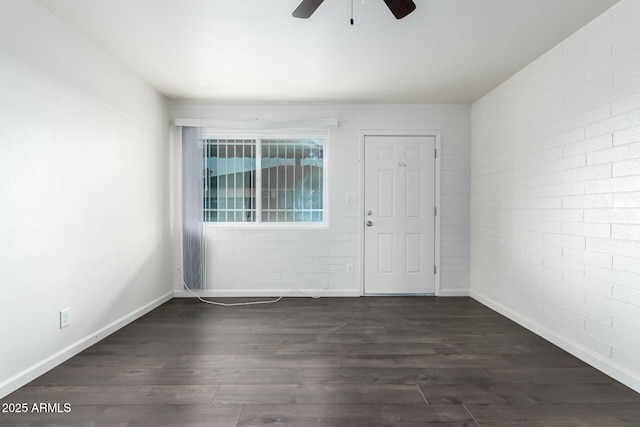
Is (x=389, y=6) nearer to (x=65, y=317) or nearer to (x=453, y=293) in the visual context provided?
(x=65, y=317)

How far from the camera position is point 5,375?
1.86 meters

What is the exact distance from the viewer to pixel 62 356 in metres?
2.27

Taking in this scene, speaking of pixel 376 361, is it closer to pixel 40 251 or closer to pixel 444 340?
pixel 444 340

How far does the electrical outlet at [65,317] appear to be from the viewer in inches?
89.3

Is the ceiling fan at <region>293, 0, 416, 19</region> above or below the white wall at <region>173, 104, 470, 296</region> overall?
above

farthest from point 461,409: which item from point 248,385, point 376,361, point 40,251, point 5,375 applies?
point 40,251

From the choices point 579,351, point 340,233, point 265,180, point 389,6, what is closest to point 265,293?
point 340,233

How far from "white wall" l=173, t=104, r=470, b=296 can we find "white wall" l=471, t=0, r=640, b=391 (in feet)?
1.90

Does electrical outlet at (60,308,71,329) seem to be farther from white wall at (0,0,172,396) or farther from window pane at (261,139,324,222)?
window pane at (261,139,324,222)

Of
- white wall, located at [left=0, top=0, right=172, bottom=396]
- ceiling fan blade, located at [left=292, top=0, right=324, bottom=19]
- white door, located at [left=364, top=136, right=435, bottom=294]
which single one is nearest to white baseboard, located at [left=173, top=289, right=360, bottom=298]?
white door, located at [left=364, top=136, right=435, bottom=294]

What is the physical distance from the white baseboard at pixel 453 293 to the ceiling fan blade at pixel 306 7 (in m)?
3.56

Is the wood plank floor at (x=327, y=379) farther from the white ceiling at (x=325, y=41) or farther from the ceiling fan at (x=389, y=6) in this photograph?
the white ceiling at (x=325, y=41)

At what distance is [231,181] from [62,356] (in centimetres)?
244

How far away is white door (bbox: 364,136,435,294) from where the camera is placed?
411cm
